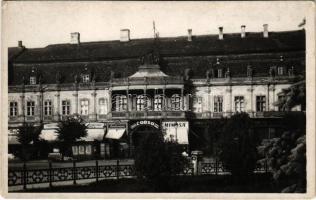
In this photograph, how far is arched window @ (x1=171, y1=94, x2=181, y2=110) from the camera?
456 inches

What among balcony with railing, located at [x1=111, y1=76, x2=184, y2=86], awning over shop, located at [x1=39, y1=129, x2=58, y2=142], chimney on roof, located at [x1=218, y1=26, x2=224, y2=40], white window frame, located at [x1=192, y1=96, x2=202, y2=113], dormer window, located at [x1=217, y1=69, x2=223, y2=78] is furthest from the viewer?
dormer window, located at [x1=217, y1=69, x2=223, y2=78]

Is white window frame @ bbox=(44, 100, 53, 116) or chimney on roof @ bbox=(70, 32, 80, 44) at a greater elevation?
chimney on roof @ bbox=(70, 32, 80, 44)

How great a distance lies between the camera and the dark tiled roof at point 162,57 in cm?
1141

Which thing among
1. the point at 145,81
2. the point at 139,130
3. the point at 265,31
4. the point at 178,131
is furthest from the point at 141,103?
the point at 265,31

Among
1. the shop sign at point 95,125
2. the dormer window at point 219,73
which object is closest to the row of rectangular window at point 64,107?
the shop sign at point 95,125

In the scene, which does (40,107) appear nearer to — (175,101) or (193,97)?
(175,101)

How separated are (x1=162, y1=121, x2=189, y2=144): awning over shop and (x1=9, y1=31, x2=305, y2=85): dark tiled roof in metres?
→ 1.27

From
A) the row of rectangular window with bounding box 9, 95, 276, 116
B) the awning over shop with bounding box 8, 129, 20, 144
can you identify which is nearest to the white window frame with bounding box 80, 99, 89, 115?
the row of rectangular window with bounding box 9, 95, 276, 116

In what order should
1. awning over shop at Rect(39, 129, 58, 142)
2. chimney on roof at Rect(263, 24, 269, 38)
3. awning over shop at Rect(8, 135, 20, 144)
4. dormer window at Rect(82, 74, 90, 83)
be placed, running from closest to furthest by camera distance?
chimney on roof at Rect(263, 24, 269, 38), awning over shop at Rect(8, 135, 20, 144), awning over shop at Rect(39, 129, 58, 142), dormer window at Rect(82, 74, 90, 83)

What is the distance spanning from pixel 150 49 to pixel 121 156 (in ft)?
7.72

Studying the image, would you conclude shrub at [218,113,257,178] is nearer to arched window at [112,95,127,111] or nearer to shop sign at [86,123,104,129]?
arched window at [112,95,127,111]

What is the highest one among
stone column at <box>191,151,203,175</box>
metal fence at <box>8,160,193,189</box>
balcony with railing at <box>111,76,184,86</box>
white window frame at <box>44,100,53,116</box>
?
balcony with railing at <box>111,76,184,86</box>

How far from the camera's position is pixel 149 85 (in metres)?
11.9

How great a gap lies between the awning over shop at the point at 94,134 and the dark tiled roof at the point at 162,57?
1.34 metres
